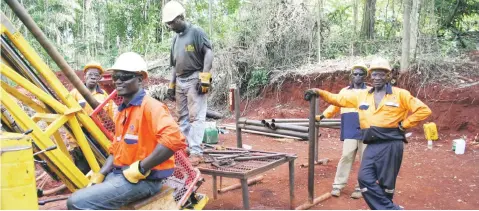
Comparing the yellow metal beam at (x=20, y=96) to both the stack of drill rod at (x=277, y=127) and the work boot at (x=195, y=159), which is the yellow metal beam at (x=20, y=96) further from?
the stack of drill rod at (x=277, y=127)

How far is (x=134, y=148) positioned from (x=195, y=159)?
188 cm

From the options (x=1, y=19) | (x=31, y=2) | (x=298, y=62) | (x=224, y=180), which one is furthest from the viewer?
(x=31, y=2)

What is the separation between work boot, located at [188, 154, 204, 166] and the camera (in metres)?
4.88

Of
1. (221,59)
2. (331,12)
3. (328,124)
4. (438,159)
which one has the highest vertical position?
(331,12)

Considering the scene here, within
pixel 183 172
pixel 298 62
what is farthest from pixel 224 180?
pixel 298 62

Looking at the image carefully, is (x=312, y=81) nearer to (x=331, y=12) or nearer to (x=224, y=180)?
(x=331, y=12)

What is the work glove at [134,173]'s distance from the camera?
300 cm

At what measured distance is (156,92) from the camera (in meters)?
14.0

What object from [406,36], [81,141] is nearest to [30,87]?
[81,141]

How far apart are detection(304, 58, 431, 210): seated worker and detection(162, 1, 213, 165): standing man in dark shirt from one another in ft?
6.49

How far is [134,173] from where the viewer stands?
3.00 m

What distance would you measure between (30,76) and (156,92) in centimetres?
1047

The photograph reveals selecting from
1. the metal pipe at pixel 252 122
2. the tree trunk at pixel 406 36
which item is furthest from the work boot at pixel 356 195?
the tree trunk at pixel 406 36

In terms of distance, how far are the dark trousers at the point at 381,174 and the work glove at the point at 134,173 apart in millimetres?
2456
